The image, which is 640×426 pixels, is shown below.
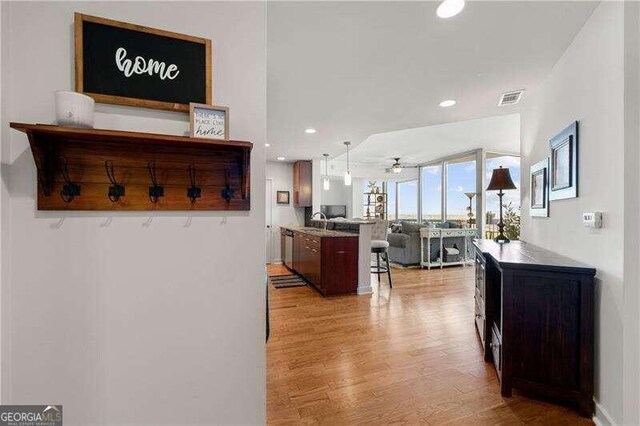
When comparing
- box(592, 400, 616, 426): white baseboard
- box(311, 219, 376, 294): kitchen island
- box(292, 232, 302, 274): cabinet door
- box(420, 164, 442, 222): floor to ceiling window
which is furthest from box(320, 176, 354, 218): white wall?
box(592, 400, 616, 426): white baseboard

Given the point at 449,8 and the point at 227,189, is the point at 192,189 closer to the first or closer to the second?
the point at 227,189

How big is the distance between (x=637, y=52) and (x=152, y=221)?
233cm

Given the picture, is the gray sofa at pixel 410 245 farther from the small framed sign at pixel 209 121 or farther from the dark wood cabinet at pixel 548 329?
the small framed sign at pixel 209 121

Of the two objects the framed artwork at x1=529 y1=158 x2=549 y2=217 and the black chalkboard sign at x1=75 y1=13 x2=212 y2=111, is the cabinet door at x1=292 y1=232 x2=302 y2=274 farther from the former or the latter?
the black chalkboard sign at x1=75 y1=13 x2=212 y2=111

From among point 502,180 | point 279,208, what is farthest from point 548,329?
point 279,208

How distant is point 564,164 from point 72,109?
2827 mm

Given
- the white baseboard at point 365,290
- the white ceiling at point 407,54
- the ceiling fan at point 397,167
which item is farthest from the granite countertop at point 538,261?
the ceiling fan at point 397,167

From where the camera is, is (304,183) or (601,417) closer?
(601,417)

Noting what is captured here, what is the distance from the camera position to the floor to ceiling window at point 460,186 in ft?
23.4

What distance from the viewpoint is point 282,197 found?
23.2 feet

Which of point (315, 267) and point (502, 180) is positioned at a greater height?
point (502, 180)

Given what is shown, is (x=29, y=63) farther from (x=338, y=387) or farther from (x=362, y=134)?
(x=362, y=134)

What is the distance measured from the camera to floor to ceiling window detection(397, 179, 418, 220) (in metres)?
9.11

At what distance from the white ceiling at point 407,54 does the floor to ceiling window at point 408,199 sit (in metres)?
5.68
